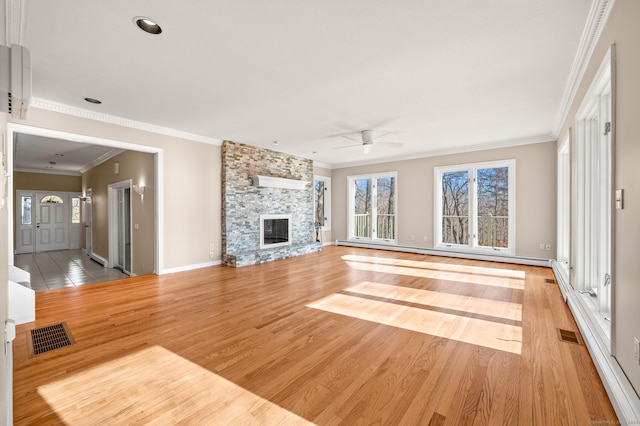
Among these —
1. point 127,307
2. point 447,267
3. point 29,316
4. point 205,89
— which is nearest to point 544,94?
point 447,267

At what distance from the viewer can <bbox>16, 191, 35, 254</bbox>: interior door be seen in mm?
8719

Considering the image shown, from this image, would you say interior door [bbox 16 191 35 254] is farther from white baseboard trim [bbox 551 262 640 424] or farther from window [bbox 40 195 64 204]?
white baseboard trim [bbox 551 262 640 424]

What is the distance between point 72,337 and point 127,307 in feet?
2.57

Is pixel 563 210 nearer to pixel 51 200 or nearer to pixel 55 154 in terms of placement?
pixel 55 154

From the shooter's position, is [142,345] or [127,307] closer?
[142,345]

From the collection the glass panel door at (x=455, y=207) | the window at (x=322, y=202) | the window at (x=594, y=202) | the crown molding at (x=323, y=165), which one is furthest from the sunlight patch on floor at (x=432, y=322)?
the crown molding at (x=323, y=165)

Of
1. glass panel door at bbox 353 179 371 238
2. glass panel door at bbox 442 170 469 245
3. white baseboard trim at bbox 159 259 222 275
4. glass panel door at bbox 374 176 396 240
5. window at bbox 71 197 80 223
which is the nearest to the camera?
white baseboard trim at bbox 159 259 222 275

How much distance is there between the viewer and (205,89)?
3412mm

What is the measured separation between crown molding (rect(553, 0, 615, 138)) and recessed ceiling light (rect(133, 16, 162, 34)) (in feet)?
10.6

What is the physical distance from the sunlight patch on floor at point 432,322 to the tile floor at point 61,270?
488 cm

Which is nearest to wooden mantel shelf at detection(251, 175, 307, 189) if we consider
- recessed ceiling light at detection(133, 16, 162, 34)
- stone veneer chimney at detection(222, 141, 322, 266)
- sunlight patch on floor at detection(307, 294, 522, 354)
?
stone veneer chimney at detection(222, 141, 322, 266)

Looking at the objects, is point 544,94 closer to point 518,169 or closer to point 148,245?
point 518,169

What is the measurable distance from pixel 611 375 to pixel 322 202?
7.68m

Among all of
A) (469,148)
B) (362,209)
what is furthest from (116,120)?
(469,148)
